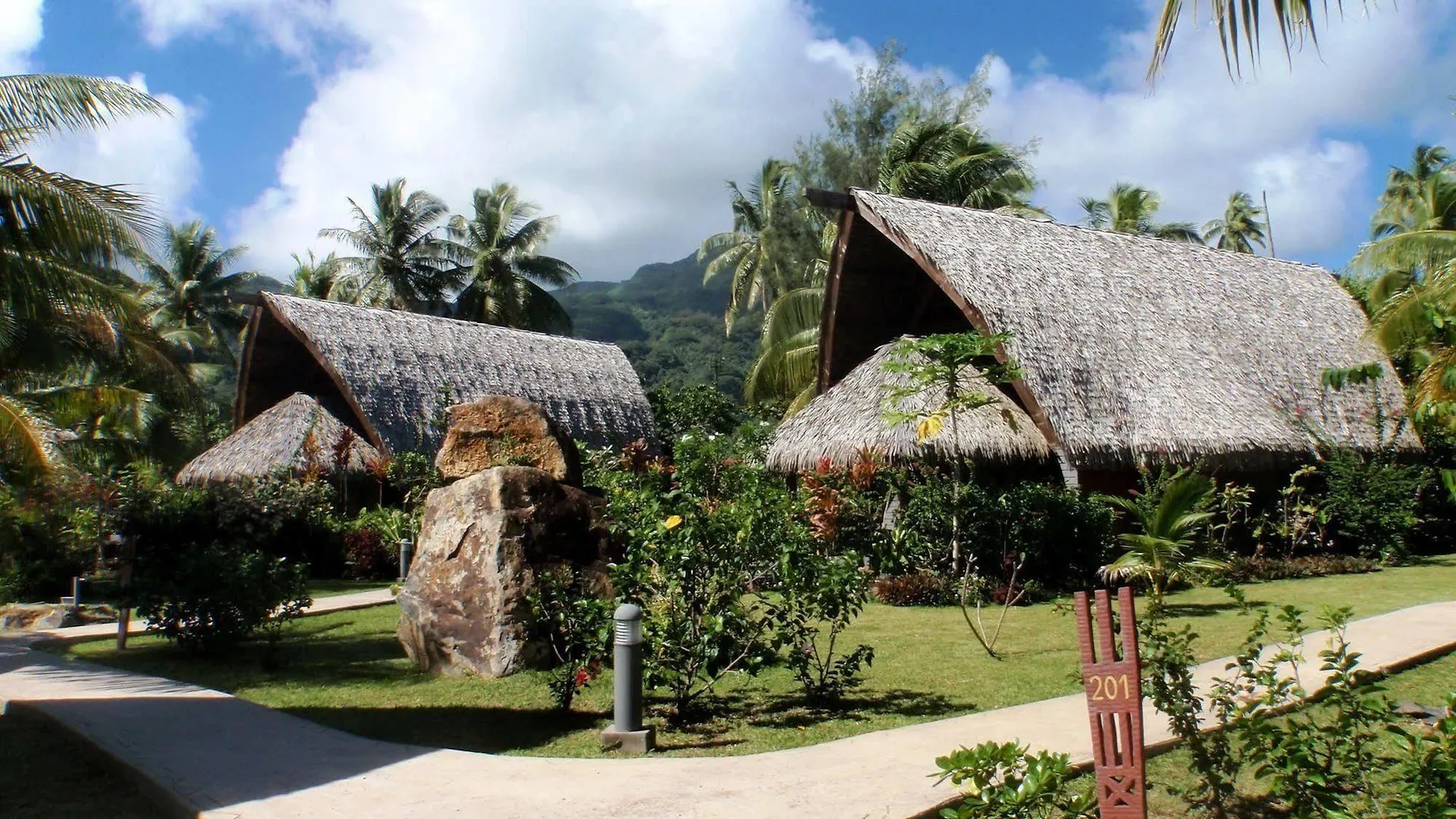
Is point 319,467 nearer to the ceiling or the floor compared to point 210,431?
nearer to the floor

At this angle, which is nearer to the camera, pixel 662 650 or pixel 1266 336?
pixel 662 650

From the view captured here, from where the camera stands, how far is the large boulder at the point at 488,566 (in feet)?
25.5

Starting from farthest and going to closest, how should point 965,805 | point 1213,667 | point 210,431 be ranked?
point 210,431 → point 1213,667 → point 965,805

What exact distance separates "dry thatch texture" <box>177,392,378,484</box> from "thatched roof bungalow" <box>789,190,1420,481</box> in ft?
30.4

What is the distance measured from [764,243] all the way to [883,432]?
21190mm

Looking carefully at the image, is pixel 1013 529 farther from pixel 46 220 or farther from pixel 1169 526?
pixel 46 220

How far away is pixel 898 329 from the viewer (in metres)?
17.6

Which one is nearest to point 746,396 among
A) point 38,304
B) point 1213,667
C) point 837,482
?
point 837,482

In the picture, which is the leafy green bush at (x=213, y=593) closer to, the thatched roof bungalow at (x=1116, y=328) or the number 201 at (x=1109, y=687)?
the number 201 at (x=1109, y=687)

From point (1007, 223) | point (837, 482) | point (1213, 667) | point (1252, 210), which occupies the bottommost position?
point (1213, 667)

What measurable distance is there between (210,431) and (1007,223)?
3298cm

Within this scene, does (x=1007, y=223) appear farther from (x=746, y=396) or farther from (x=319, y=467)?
(x=319, y=467)

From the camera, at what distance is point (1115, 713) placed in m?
3.73

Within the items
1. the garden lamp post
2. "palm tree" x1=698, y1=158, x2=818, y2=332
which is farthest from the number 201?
"palm tree" x1=698, y1=158, x2=818, y2=332
